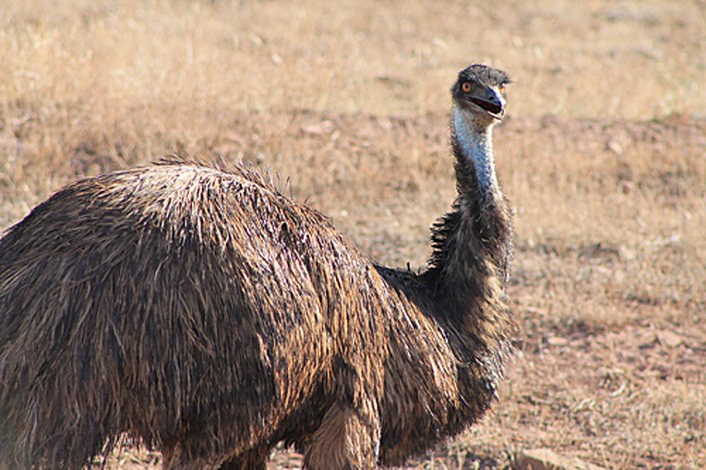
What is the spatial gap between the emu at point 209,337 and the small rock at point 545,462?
778 millimetres

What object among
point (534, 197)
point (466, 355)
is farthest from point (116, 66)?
point (466, 355)

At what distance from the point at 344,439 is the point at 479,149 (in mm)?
1392

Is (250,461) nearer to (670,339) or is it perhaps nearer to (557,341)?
(557,341)

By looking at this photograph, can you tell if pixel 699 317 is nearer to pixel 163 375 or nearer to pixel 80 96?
pixel 163 375

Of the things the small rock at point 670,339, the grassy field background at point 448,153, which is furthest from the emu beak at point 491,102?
the small rock at point 670,339

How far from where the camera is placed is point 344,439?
3.37m

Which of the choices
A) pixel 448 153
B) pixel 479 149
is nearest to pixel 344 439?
pixel 479 149

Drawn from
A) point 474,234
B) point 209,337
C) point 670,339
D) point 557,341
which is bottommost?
point 557,341

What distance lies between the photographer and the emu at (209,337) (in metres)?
2.88

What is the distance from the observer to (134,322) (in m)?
2.90

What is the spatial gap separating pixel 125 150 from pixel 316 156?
1.67 m

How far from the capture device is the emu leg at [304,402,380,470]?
11.0 ft

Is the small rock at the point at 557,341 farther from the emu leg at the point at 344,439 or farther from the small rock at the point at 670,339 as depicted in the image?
the emu leg at the point at 344,439

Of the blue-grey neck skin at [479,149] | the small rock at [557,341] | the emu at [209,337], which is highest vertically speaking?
the blue-grey neck skin at [479,149]
